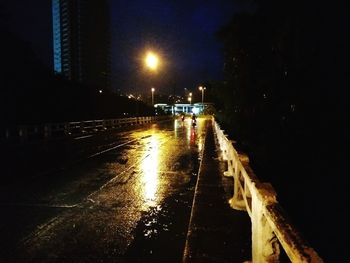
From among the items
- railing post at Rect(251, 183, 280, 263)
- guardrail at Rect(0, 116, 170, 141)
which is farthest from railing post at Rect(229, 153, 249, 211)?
guardrail at Rect(0, 116, 170, 141)

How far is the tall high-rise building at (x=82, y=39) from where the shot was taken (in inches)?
3804

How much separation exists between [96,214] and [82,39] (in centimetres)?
10642

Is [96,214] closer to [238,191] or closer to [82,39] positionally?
[238,191]

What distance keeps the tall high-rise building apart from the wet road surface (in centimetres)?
8479

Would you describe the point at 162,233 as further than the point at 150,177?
No

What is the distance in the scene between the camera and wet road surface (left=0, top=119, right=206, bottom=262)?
16.9 ft

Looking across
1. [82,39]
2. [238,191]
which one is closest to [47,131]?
[238,191]

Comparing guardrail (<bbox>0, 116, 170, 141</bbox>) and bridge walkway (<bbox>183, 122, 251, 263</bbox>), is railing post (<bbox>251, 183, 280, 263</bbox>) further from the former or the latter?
guardrail (<bbox>0, 116, 170, 141</bbox>)

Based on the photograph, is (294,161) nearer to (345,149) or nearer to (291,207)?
(345,149)

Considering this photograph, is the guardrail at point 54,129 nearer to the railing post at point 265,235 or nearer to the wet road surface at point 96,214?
the wet road surface at point 96,214

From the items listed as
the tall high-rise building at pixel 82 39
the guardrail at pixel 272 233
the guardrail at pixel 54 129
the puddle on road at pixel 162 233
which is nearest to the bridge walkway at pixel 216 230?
the puddle on road at pixel 162 233

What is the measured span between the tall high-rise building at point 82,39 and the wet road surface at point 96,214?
84795 mm

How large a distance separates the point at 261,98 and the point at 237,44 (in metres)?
3.85

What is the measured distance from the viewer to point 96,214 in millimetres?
6875
